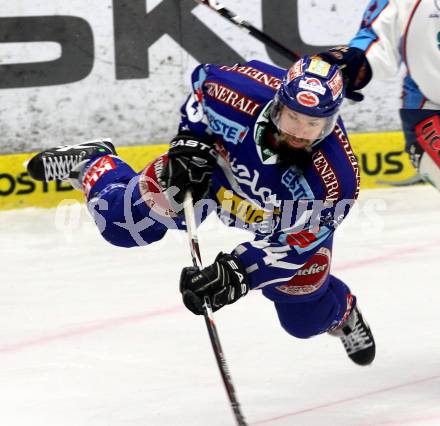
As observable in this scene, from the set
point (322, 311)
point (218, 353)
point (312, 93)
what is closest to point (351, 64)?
point (312, 93)

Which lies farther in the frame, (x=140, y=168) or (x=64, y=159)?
(x=140, y=168)

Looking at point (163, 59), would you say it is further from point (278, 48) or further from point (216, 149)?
point (216, 149)

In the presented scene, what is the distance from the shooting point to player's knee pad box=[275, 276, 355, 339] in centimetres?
360

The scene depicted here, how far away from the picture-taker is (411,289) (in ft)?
15.1

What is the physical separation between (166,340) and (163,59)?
2371mm

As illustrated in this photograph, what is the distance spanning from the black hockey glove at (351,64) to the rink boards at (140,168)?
2448 millimetres

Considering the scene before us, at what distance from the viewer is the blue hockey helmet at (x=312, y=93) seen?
10.1 ft

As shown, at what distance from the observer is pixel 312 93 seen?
10.1 feet

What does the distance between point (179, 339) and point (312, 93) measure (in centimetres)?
132

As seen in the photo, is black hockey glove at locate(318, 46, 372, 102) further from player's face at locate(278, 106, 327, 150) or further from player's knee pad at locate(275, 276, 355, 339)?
player's knee pad at locate(275, 276, 355, 339)

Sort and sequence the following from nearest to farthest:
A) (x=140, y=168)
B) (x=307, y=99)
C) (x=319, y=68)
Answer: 1. (x=307, y=99)
2. (x=319, y=68)
3. (x=140, y=168)

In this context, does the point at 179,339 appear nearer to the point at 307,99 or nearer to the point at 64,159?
the point at 64,159

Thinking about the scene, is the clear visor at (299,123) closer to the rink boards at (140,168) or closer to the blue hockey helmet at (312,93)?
the blue hockey helmet at (312,93)

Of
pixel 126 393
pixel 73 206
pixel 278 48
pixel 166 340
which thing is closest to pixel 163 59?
pixel 73 206
